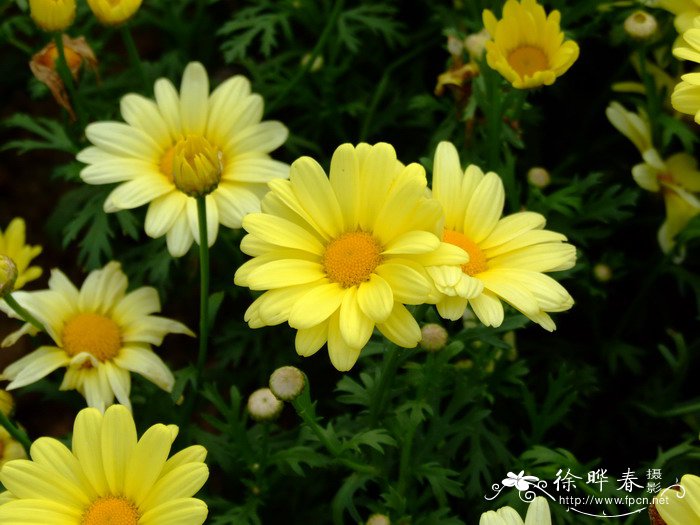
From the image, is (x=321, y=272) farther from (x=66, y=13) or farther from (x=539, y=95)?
(x=539, y=95)

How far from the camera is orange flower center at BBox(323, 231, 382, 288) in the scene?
5.11ft

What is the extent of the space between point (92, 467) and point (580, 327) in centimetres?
154

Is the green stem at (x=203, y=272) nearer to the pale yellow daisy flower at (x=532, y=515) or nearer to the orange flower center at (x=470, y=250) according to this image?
the orange flower center at (x=470, y=250)

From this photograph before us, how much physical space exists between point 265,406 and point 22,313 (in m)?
0.54

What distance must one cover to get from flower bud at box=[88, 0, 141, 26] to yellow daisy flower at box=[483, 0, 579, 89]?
2.79 ft

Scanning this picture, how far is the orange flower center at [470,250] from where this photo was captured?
5.43 feet

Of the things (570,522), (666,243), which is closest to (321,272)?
(570,522)

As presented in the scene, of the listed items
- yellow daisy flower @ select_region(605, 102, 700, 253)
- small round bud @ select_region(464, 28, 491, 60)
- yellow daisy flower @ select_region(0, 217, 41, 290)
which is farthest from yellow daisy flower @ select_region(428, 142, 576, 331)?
yellow daisy flower @ select_region(0, 217, 41, 290)

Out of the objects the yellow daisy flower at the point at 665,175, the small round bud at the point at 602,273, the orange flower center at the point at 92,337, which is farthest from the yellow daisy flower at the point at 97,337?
the yellow daisy flower at the point at 665,175

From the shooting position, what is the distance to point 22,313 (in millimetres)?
1755

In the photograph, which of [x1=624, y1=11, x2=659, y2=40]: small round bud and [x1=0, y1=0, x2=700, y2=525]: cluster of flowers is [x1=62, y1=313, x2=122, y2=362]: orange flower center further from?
[x1=624, y1=11, x2=659, y2=40]: small round bud

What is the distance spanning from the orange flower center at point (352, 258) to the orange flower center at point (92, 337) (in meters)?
0.68

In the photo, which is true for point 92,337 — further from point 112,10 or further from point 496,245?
point 496,245

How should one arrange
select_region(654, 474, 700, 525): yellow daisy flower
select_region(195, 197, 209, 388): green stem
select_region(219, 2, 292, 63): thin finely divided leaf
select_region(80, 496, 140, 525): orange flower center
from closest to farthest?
select_region(654, 474, 700, 525): yellow daisy flower
select_region(80, 496, 140, 525): orange flower center
select_region(195, 197, 209, 388): green stem
select_region(219, 2, 292, 63): thin finely divided leaf
